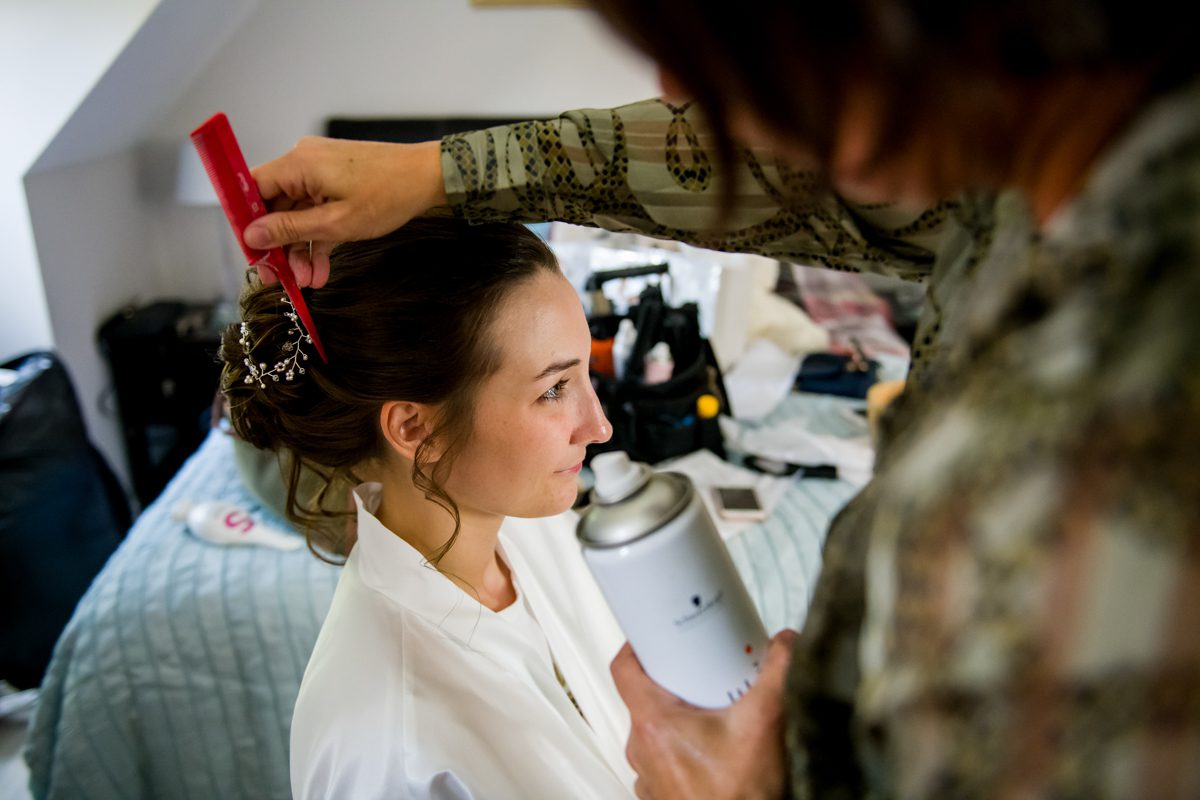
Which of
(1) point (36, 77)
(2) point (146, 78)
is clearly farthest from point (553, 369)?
(2) point (146, 78)

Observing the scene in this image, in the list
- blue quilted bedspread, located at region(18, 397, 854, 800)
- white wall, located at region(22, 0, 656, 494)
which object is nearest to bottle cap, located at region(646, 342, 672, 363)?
blue quilted bedspread, located at region(18, 397, 854, 800)

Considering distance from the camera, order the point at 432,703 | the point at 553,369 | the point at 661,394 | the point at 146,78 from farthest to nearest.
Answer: the point at 146,78 < the point at 661,394 < the point at 553,369 < the point at 432,703

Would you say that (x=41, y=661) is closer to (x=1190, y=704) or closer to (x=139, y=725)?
(x=139, y=725)

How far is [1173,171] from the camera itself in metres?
0.23

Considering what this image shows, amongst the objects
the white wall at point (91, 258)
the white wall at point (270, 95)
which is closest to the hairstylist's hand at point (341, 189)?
the white wall at point (91, 258)

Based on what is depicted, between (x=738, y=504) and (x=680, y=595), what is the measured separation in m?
1.11

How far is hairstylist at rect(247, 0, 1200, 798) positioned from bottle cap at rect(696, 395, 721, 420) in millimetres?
1441

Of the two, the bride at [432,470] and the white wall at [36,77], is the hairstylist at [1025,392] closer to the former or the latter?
the bride at [432,470]

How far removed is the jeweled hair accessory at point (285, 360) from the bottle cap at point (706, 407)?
42.2 inches

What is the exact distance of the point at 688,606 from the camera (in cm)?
54

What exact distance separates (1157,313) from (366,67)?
3.02 metres

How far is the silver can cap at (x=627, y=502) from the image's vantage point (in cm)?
55

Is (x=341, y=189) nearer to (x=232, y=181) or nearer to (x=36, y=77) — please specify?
(x=232, y=181)

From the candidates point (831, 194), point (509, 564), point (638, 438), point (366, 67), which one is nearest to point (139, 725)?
point (509, 564)
